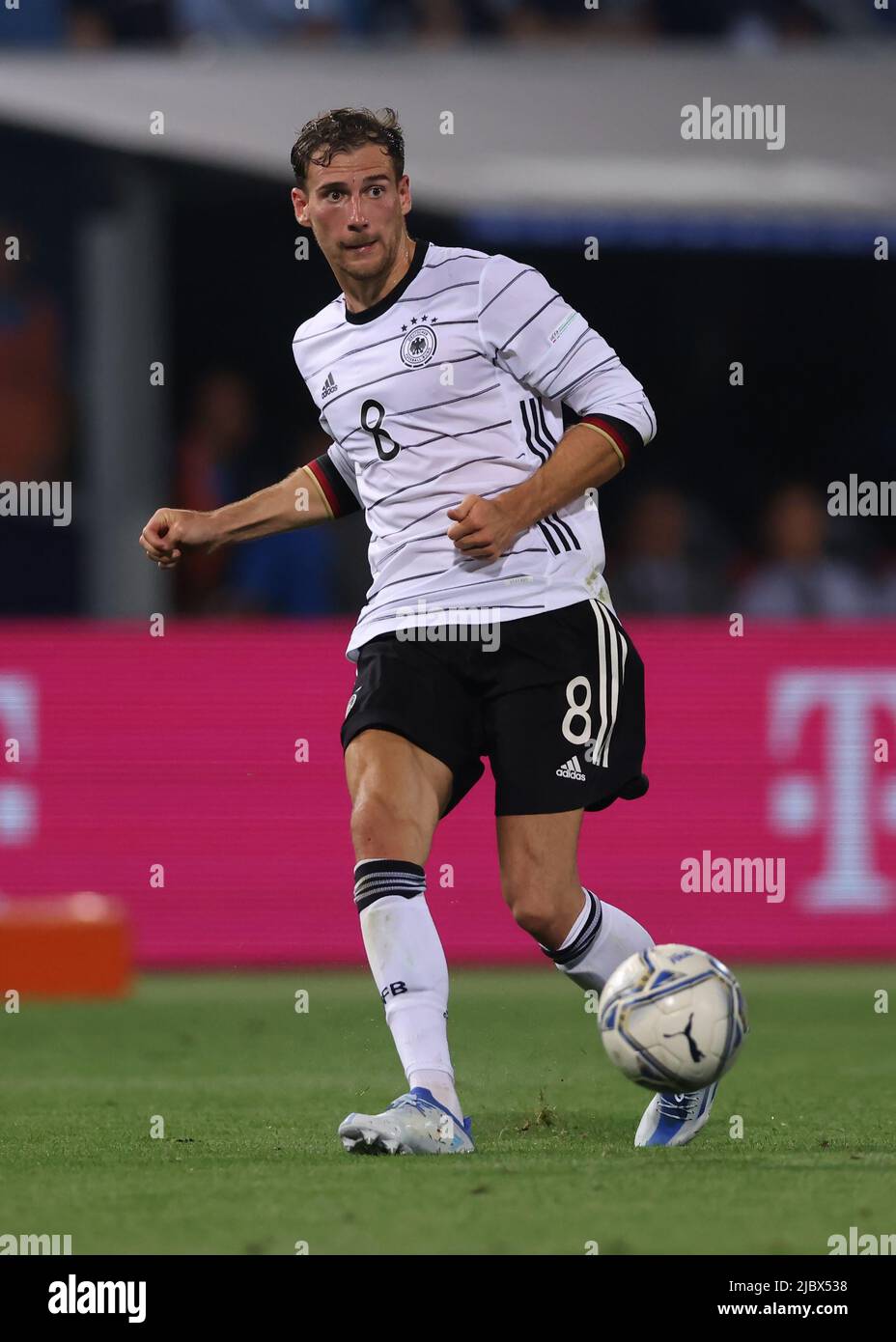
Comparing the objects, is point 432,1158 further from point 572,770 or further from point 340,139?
point 340,139

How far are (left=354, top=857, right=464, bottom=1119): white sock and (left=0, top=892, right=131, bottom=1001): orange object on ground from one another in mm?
4023

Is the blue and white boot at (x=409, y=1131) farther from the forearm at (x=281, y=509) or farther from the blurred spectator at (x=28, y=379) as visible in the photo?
the blurred spectator at (x=28, y=379)

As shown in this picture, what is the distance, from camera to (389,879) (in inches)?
196

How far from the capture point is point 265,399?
13.4 metres

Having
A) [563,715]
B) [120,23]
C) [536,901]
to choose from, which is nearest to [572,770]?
[563,715]

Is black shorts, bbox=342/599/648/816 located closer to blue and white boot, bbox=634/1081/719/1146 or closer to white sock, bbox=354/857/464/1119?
white sock, bbox=354/857/464/1119

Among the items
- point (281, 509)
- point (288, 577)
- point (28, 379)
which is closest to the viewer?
point (281, 509)

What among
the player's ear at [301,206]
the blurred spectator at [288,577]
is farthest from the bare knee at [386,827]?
the blurred spectator at [288,577]

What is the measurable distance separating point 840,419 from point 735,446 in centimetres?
71

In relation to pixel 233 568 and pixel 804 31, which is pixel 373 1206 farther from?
pixel 804 31

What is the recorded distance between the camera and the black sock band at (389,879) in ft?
16.4

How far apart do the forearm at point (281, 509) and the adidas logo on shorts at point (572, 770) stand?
0.95 m

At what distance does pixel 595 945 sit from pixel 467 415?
3.91 feet

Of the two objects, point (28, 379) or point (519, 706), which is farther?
point (28, 379)
